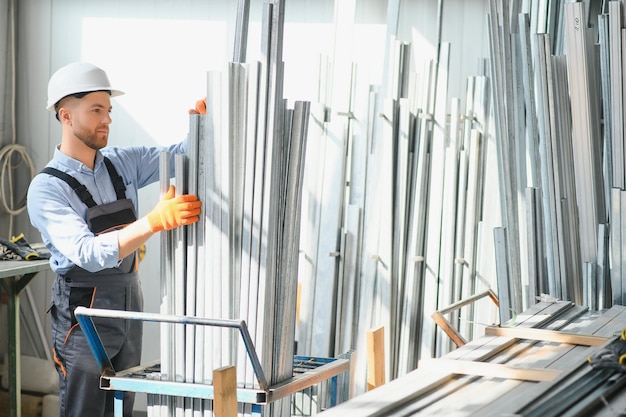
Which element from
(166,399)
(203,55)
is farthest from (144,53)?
(166,399)

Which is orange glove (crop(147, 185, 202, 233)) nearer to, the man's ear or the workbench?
the man's ear

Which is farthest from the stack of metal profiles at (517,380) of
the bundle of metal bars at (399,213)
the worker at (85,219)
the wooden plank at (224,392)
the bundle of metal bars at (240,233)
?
the bundle of metal bars at (399,213)

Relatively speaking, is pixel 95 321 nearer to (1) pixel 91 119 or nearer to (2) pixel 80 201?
(2) pixel 80 201

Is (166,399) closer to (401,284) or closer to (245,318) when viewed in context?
(245,318)

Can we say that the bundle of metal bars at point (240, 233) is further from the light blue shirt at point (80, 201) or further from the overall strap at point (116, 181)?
the overall strap at point (116, 181)

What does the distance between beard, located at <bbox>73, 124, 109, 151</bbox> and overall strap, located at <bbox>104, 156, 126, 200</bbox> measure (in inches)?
4.7

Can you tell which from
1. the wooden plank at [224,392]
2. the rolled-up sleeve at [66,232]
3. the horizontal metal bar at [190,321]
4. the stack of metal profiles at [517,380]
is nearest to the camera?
the stack of metal profiles at [517,380]

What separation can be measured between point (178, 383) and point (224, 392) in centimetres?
41

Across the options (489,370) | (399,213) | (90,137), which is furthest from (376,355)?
(399,213)

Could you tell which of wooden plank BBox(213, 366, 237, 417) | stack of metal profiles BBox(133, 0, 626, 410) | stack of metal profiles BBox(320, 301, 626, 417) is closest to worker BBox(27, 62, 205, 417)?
stack of metal profiles BBox(133, 0, 626, 410)

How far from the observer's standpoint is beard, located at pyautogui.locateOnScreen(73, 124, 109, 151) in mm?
3424

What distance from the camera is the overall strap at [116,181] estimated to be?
3.53 metres

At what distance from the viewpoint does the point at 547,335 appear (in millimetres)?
2367

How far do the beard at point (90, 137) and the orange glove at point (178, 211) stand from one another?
1.00 metres
